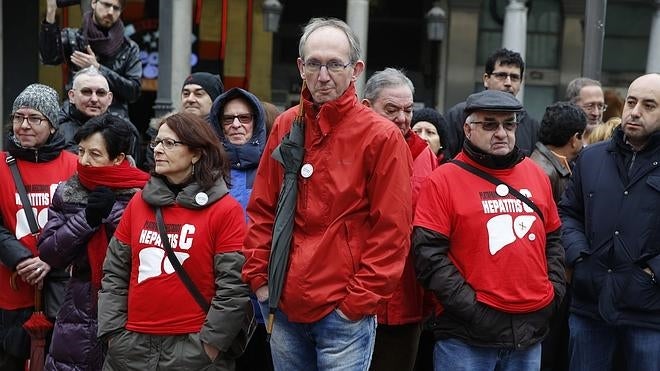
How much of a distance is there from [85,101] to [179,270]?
7.23 feet

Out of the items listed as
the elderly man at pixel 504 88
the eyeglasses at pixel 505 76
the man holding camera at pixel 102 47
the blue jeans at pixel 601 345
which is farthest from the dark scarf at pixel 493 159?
the man holding camera at pixel 102 47

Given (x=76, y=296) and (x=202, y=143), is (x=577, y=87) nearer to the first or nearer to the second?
(x=202, y=143)

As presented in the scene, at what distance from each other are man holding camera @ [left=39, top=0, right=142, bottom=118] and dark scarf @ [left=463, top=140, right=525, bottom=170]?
10.9ft

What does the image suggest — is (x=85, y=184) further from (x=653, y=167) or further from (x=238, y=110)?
(x=653, y=167)

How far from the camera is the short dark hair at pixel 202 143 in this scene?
430 centimetres

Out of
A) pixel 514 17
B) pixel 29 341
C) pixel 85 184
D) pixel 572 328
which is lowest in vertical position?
pixel 29 341

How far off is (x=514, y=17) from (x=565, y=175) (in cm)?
Answer: 1492

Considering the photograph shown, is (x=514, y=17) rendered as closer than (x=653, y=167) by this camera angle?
No

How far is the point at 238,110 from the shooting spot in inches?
203

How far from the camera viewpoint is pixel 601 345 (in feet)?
16.0

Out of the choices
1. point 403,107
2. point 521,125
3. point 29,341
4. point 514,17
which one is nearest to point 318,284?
point 403,107

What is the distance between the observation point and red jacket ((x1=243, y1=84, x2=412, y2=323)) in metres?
3.56

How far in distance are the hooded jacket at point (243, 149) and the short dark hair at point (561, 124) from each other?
2002mm

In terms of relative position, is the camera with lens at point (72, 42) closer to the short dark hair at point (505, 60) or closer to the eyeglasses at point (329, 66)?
the short dark hair at point (505, 60)
